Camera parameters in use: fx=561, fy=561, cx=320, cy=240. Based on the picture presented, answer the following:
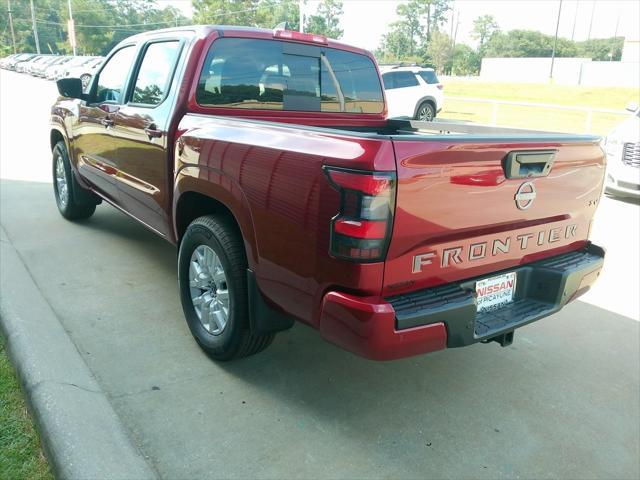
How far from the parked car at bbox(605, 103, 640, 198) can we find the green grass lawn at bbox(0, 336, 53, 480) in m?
8.22

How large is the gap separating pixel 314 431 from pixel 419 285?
95cm

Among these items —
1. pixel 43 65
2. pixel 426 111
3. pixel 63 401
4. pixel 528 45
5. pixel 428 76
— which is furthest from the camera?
pixel 528 45

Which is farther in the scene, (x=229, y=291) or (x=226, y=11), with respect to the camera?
(x=226, y=11)

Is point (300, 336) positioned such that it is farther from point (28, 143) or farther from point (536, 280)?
point (28, 143)

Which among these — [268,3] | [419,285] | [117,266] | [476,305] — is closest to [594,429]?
[476,305]

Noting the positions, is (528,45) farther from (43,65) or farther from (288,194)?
(288,194)

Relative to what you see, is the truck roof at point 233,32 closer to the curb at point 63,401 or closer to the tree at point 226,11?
the curb at point 63,401

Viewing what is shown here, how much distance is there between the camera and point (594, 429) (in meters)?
2.95

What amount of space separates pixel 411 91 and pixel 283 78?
46.1ft

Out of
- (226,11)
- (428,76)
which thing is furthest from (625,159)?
(226,11)

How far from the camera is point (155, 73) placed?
4.07 meters

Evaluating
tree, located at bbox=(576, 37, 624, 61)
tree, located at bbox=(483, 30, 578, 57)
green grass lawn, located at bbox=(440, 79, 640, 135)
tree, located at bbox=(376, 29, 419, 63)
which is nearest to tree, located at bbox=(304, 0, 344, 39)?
tree, located at bbox=(376, 29, 419, 63)

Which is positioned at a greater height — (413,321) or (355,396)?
(413,321)

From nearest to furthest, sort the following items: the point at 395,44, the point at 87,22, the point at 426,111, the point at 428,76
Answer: the point at 428,76
the point at 426,111
the point at 87,22
the point at 395,44
